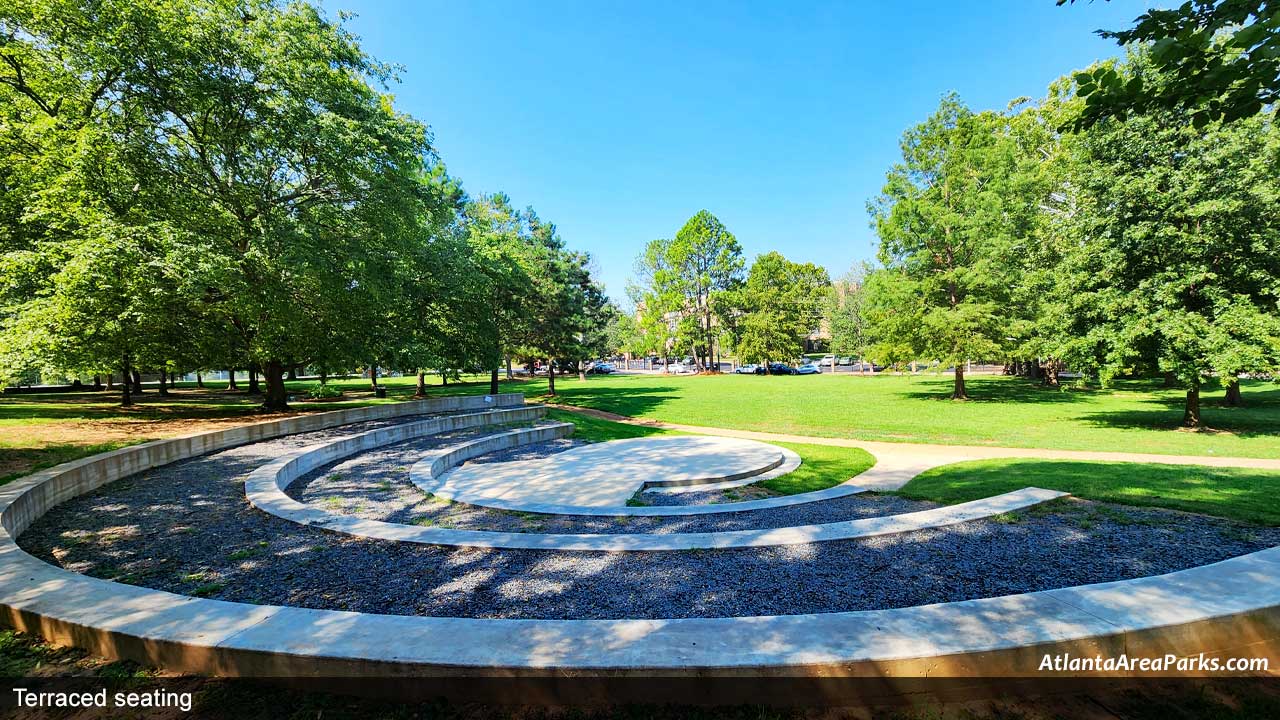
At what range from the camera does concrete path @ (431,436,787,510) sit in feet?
26.5

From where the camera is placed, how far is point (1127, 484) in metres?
7.46

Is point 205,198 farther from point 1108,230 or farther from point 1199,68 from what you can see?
point 1108,230

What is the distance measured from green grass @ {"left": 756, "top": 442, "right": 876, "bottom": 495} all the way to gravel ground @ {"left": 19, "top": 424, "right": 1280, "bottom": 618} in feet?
10.7

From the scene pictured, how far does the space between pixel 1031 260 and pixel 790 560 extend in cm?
2668

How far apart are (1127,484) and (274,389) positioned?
23536mm

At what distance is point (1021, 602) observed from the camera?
9.93 ft

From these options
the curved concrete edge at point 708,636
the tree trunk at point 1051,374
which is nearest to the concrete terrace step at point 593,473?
the curved concrete edge at point 708,636

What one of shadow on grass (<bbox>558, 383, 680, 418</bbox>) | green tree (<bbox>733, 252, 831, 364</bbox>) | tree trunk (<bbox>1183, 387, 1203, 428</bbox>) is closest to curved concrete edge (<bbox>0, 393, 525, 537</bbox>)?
shadow on grass (<bbox>558, 383, 680, 418</bbox>)

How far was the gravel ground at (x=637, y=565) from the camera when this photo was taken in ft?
13.1

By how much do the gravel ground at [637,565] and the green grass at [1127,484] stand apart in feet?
2.20

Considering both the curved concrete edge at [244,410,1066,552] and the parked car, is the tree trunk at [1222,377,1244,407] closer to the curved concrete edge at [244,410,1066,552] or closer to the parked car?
the curved concrete edge at [244,410,1066,552]

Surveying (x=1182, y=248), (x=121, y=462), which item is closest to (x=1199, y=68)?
(x=1182, y=248)

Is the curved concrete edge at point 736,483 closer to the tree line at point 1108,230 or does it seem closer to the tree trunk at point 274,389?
the tree line at point 1108,230

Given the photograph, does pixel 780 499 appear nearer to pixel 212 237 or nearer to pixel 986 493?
pixel 986 493
